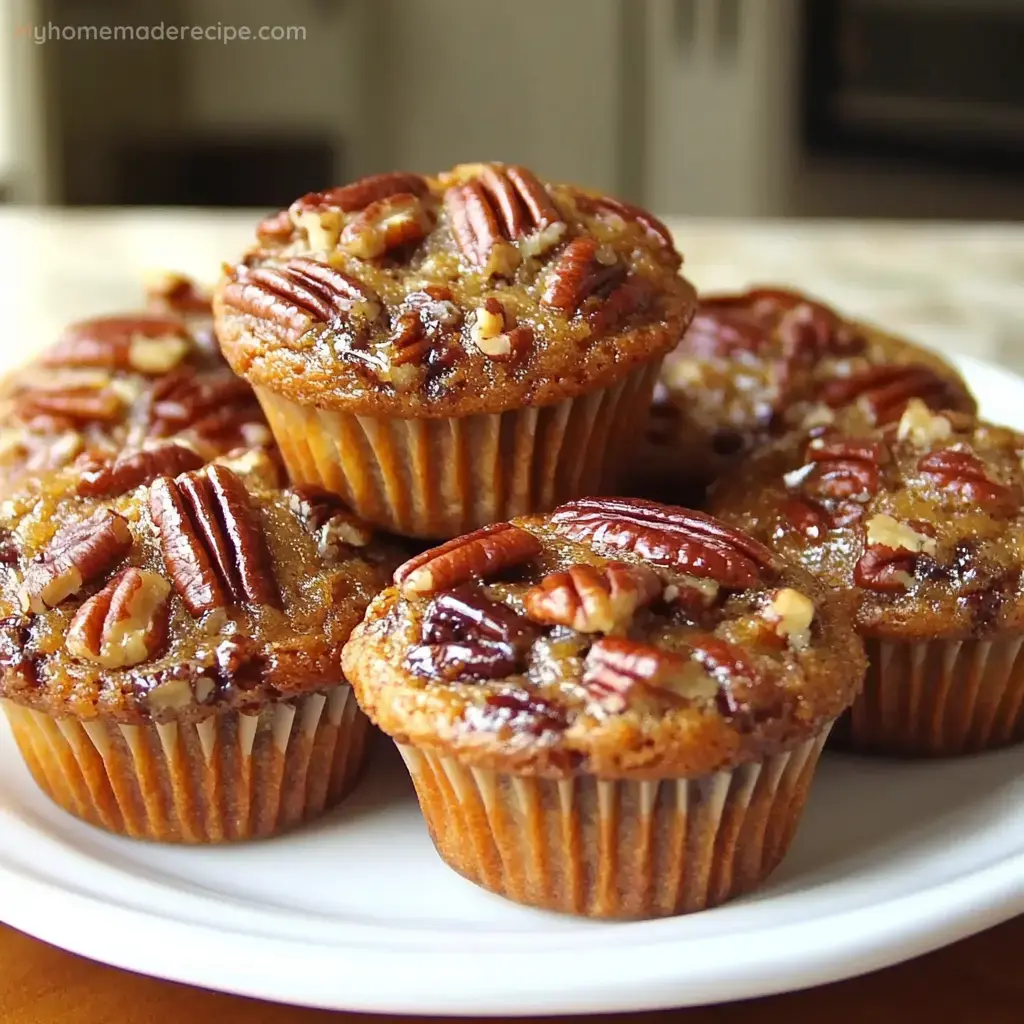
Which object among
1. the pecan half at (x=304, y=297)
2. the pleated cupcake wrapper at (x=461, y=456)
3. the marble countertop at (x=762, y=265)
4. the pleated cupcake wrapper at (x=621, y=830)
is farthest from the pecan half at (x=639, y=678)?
the marble countertop at (x=762, y=265)

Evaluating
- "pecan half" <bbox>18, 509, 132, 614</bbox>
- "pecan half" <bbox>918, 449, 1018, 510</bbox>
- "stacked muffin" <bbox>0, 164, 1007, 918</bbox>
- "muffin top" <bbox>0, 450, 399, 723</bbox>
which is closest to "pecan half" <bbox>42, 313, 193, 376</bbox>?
"stacked muffin" <bbox>0, 164, 1007, 918</bbox>

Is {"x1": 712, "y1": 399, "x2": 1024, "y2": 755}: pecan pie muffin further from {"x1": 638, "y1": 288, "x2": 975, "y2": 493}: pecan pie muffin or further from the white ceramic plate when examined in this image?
{"x1": 638, "y1": 288, "x2": 975, "y2": 493}: pecan pie muffin

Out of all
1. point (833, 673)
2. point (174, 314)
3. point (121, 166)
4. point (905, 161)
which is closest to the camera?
point (833, 673)

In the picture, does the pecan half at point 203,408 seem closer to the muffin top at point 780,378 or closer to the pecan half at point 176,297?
the pecan half at point 176,297

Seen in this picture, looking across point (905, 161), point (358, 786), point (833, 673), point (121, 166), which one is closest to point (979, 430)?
point (833, 673)

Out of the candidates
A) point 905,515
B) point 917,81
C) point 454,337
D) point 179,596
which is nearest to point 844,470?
point 905,515

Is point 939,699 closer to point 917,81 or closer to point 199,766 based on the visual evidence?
point 199,766

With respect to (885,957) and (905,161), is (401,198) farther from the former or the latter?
(905,161)
